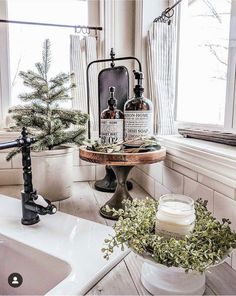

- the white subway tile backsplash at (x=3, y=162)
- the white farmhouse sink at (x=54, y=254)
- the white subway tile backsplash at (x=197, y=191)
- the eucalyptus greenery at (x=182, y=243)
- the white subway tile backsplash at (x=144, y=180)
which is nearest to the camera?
the eucalyptus greenery at (x=182, y=243)

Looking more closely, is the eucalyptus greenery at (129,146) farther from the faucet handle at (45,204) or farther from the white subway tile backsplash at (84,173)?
the white subway tile backsplash at (84,173)

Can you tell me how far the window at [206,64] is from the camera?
780mm

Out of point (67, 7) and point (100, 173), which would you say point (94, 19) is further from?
point (100, 173)

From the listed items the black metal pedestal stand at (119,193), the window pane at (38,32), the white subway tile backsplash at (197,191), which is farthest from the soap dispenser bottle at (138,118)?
the window pane at (38,32)

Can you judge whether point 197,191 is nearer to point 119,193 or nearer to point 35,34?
point 119,193

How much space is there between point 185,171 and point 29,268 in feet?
1.77

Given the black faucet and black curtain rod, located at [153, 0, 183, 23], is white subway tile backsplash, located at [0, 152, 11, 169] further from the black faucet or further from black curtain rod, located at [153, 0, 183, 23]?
black curtain rod, located at [153, 0, 183, 23]

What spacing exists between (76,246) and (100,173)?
69cm

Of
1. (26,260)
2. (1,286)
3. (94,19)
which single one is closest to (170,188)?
(26,260)

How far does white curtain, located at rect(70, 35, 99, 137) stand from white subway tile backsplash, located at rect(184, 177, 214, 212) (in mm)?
624

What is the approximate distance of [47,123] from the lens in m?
0.95

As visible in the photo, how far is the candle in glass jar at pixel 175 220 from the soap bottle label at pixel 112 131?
0.37 meters

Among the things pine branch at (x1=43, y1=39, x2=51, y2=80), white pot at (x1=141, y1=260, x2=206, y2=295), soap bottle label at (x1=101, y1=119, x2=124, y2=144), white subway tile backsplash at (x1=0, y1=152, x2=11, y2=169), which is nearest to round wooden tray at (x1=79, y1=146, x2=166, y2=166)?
soap bottle label at (x1=101, y1=119, x2=124, y2=144)

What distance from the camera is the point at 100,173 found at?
1.34 metres
